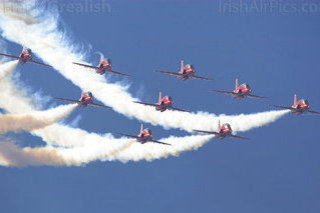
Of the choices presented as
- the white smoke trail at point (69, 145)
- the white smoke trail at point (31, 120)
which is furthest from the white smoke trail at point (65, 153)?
the white smoke trail at point (31, 120)

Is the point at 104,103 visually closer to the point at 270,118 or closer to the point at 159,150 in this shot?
the point at 159,150

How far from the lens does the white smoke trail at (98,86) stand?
12038 cm

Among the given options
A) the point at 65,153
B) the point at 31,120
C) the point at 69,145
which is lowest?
the point at 65,153

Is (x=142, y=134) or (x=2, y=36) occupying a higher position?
(x=2, y=36)

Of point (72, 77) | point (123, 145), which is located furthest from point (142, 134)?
point (72, 77)

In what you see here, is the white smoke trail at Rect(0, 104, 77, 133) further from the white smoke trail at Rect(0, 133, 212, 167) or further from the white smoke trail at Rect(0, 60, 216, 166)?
the white smoke trail at Rect(0, 133, 212, 167)

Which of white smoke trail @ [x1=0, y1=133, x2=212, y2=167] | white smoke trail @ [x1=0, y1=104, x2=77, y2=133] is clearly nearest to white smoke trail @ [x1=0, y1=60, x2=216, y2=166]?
white smoke trail @ [x1=0, y1=133, x2=212, y2=167]

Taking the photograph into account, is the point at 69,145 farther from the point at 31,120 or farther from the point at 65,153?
the point at 31,120

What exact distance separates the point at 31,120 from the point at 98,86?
30.2 ft

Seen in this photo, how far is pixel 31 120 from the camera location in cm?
12050

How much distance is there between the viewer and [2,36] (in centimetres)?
12050

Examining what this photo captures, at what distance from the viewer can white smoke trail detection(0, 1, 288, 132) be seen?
120375mm

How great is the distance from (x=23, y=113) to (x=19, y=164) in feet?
19.6

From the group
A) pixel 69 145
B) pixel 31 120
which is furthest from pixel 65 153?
pixel 31 120
